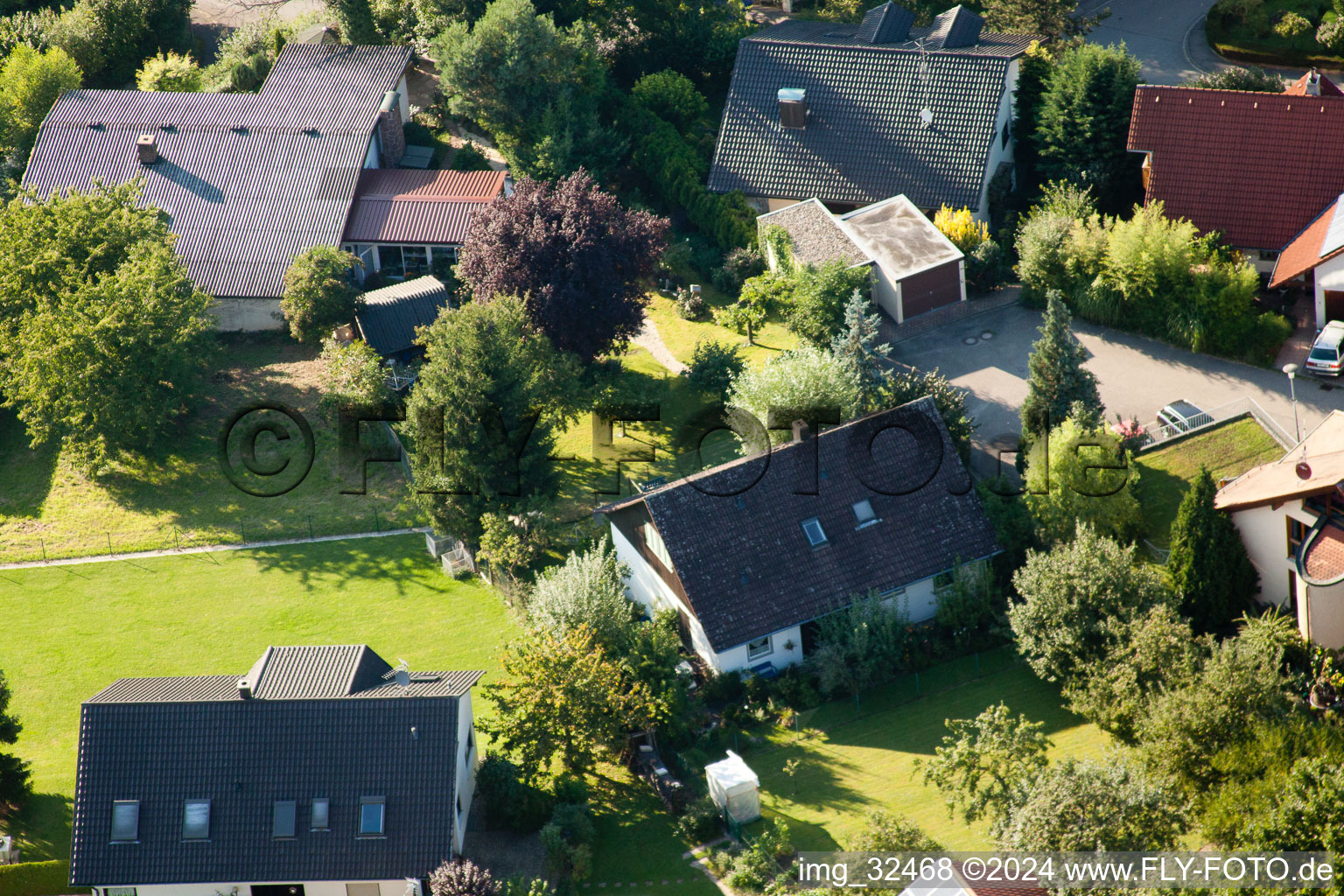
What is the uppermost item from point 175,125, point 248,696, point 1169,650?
point 175,125

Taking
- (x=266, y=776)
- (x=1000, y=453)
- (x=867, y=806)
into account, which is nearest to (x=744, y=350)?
(x=1000, y=453)

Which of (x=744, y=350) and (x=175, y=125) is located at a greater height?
(x=175, y=125)

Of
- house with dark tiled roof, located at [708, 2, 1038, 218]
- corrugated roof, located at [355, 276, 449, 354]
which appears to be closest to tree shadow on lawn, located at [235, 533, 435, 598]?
corrugated roof, located at [355, 276, 449, 354]

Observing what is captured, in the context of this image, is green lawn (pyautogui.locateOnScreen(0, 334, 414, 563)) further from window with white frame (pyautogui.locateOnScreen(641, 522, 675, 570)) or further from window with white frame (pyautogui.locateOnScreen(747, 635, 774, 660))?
window with white frame (pyautogui.locateOnScreen(747, 635, 774, 660))

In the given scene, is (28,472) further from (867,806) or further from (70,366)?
(867,806)

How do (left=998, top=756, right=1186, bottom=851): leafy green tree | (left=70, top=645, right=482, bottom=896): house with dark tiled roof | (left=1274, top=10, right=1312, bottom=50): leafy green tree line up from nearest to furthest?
(left=998, top=756, right=1186, bottom=851): leafy green tree
(left=70, top=645, right=482, bottom=896): house with dark tiled roof
(left=1274, top=10, right=1312, bottom=50): leafy green tree

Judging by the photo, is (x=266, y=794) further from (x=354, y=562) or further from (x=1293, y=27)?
(x=1293, y=27)

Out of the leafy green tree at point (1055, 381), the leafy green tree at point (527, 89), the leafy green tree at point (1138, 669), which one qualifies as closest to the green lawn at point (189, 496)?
the leafy green tree at point (527, 89)
